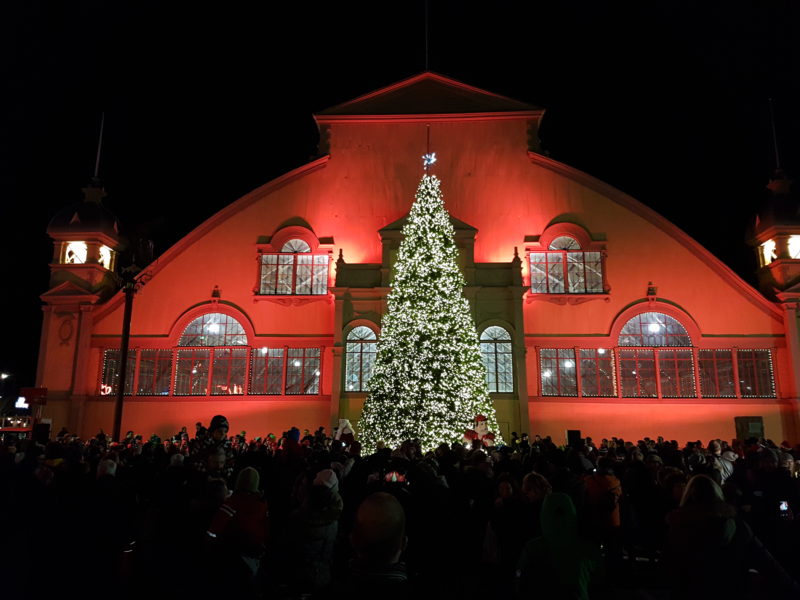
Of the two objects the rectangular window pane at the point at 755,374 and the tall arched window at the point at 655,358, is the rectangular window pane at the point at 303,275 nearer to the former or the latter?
the tall arched window at the point at 655,358

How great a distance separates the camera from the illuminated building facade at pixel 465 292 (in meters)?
25.8

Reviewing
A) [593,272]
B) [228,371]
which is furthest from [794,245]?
[228,371]

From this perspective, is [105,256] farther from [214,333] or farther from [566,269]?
[566,269]

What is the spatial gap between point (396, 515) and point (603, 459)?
8.84 meters

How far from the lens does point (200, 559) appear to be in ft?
14.9

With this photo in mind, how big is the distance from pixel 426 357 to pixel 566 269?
10.0 meters

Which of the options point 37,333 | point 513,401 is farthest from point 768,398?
point 37,333

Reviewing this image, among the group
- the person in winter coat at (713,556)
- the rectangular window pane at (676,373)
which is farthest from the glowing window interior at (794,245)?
the person in winter coat at (713,556)

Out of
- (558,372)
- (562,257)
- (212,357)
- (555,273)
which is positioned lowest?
(558,372)

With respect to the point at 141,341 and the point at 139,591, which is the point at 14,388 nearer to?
the point at 141,341

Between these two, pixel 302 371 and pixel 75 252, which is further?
pixel 75 252

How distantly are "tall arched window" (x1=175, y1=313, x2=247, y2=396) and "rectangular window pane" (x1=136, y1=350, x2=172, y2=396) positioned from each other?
0.51m

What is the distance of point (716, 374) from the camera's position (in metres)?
25.9

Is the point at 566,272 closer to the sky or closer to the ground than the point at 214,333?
closer to the sky
